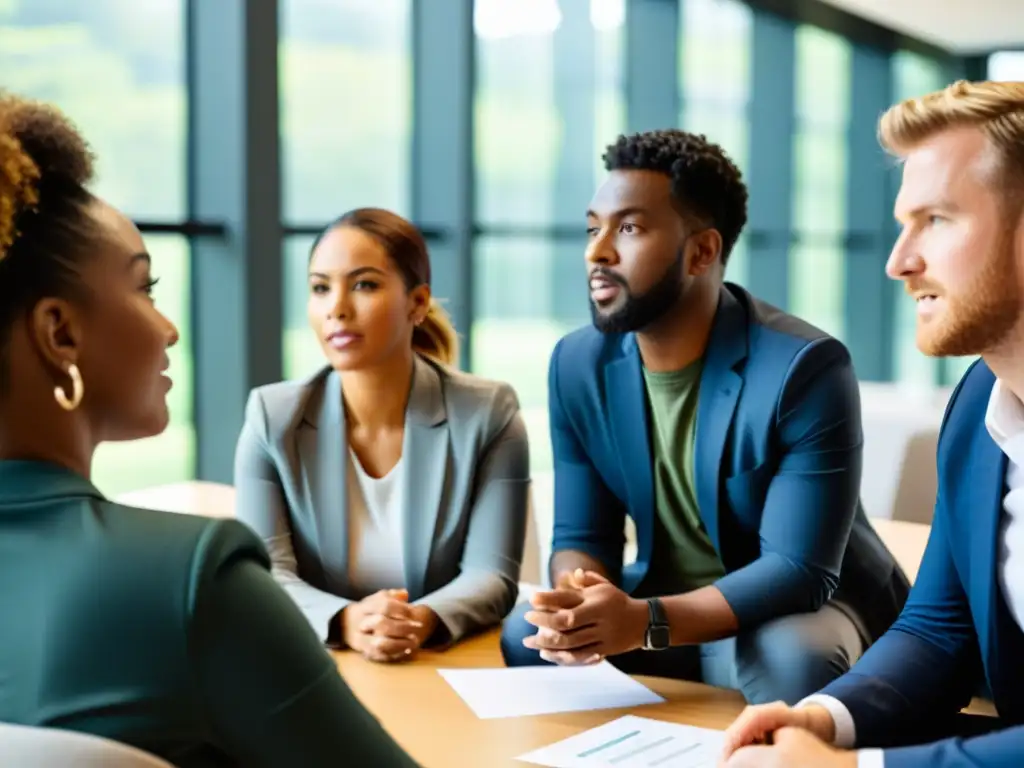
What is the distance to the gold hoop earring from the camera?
1125mm

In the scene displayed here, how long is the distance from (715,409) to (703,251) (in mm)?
328

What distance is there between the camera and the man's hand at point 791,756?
1586mm

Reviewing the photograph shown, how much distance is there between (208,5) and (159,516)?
3756mm

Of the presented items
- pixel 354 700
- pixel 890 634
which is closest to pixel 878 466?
pixel 890 634

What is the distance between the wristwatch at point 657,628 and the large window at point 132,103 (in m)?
2.44

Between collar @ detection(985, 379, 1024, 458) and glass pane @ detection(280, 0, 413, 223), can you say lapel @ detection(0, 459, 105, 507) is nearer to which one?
collar @ detection(985, 379, 1024, 458)

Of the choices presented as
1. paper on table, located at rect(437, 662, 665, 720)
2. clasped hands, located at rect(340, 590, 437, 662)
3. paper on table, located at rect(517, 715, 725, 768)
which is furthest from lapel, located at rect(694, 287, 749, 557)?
paper on table, located at rect(517, 715, 725, 768)

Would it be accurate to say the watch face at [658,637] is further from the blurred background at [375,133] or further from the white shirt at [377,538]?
the blurred background at [375,133]

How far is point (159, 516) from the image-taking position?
1.06m

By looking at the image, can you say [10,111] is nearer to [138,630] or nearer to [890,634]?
[138,630]

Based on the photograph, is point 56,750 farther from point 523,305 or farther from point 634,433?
point 523,305

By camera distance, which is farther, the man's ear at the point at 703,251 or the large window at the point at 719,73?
the large window at the point at 719,73

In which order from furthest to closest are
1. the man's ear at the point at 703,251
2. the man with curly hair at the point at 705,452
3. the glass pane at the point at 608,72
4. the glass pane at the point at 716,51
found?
the glass pane at the point at 716,51
the glass pane at the point at 608,72
the man's ear at the point at 703,251
the man with curly hair at the point at 705,452

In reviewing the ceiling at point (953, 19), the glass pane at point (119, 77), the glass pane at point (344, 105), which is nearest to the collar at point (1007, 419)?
the glass pane at point (119, 77)
